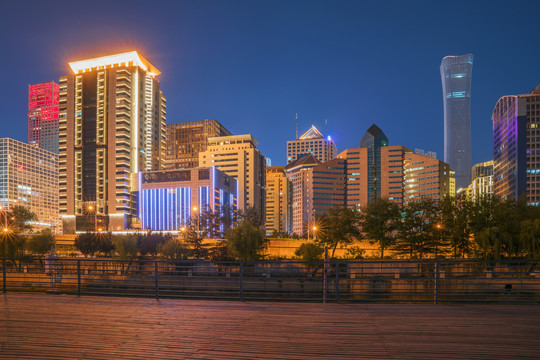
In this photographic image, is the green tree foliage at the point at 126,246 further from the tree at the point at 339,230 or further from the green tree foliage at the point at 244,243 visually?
A: the tree at the point at 339,230

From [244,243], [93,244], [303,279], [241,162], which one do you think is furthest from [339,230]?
[241,162]

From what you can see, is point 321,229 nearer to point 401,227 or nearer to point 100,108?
point 401,227

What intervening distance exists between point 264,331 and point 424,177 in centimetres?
18780

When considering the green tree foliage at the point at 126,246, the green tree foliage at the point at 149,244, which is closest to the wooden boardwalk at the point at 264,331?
the green tree foliage at the point at 126,246

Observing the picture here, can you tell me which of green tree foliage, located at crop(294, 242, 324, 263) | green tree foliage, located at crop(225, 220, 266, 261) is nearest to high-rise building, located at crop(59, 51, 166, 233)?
green tree foliage, located at crop(225, 220, 266, 261)

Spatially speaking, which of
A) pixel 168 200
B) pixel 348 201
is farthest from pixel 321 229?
pixel 348 201

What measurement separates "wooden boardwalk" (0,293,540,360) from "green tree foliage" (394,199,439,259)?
37.8m

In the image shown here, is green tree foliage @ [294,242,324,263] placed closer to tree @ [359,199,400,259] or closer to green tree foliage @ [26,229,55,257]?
tree @ [359,199,400,259]

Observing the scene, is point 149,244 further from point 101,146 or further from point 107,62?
point 107,62

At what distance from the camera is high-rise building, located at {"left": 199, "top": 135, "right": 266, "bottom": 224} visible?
166250 mm

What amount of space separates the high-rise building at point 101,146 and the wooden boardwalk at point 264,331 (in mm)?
127169

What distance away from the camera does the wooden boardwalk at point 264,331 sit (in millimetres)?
5973

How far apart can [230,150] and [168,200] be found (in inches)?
1827

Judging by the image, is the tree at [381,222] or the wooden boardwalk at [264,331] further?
the tree at [381,222]
